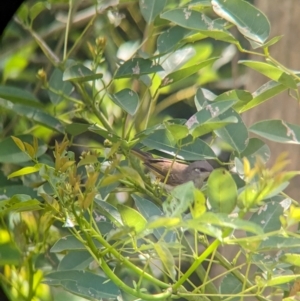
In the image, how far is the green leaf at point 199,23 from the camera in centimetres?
103

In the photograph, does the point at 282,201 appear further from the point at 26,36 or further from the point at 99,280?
the point at 26,36

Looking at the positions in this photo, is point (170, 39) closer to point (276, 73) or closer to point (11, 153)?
point (276, 73)

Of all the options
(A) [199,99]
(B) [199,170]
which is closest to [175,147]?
(A) [199,99]

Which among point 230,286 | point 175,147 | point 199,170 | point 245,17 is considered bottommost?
point 199,170

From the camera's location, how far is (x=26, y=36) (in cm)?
260

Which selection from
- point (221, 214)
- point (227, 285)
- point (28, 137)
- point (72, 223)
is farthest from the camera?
point (28, 137)

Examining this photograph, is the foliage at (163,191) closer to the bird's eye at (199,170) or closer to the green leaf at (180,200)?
the green leaf at (180,200)

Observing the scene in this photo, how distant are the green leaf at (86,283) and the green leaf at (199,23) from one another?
423mm

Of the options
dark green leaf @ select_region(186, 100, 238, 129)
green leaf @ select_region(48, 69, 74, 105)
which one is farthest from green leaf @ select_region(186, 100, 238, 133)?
green leaf @ select_region(48, 69, 74, 105)

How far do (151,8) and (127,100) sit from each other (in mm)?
210

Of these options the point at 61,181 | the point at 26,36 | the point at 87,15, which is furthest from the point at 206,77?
the point at 61,181

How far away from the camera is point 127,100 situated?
117 cm

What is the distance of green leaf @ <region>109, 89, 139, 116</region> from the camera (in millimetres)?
1146

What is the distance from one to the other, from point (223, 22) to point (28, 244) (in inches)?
20.9
